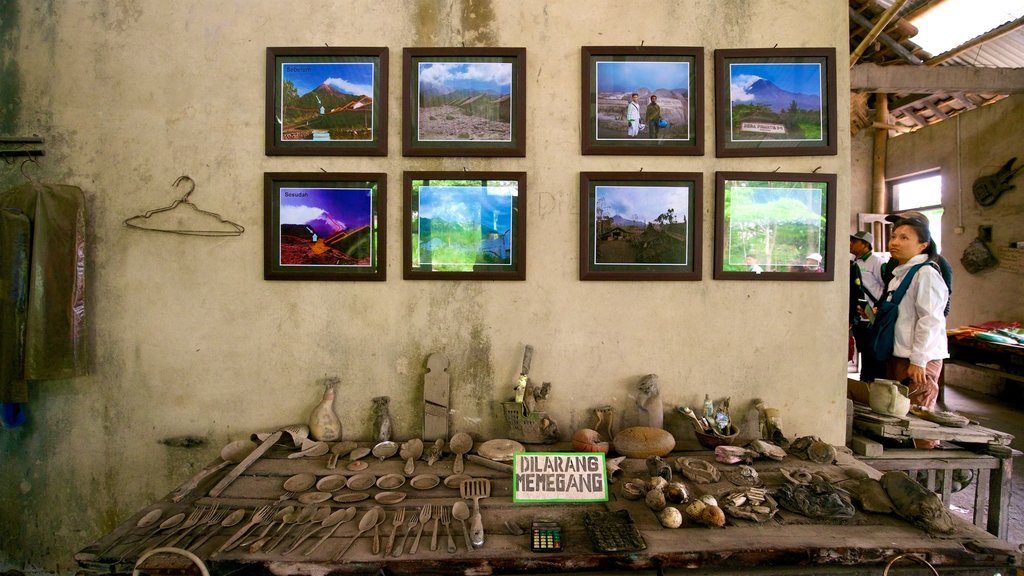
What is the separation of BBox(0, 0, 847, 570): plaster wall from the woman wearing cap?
91 centimetres

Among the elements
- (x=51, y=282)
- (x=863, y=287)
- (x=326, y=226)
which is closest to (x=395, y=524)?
(x=326, y=226)

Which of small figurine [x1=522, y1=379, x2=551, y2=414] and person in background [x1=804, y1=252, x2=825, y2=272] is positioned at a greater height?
person in background [x1=804, y1=252, x2=825, y2=272]

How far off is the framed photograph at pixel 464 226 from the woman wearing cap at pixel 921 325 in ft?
9.57

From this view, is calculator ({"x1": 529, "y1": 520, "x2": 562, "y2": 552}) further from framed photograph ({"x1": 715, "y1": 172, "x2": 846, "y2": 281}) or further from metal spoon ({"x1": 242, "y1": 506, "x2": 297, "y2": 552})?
framed photograph ({"x1": 715, "y1": 172, "x2": 846, "y2": 281})

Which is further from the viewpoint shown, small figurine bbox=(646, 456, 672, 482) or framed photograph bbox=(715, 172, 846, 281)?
framed photograph bbox=(715, 172, 846, 281)

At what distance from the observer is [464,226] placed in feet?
8.51

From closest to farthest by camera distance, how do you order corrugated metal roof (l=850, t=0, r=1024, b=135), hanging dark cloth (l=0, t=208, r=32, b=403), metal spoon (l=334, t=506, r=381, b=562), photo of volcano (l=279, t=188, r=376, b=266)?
metal spoon (l=334, t=506, r=381, b=562)
hanging dark cloth (l=0, t=208, r=32, b=403)
photo of volcano (l=279, t=188, r=376, b=266)
corrugated metal roof (l=850, t=0, r=1024, b=135)

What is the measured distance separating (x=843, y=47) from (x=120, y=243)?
469cm

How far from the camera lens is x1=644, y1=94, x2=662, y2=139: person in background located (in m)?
2.59

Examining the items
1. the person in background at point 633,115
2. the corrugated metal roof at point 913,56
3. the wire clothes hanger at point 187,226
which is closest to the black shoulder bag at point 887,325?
the person in background at point 633,115

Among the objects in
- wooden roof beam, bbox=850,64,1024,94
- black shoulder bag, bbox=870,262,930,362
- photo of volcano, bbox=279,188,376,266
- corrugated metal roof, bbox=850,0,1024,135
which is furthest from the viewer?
corrugated metal roof, bbox=850,0,1024,135

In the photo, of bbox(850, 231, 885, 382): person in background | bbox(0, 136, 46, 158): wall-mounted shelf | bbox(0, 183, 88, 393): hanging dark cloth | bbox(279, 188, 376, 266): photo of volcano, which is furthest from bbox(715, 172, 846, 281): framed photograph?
bbox(0, 136, 46, 158): wall-mounted shelf

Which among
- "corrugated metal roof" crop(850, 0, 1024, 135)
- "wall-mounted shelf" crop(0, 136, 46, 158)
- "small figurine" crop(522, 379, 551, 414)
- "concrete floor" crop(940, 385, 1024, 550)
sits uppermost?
"corrugated metal roof" crop(850, 0, 1024, 135)

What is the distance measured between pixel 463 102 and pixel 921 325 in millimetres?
3556
